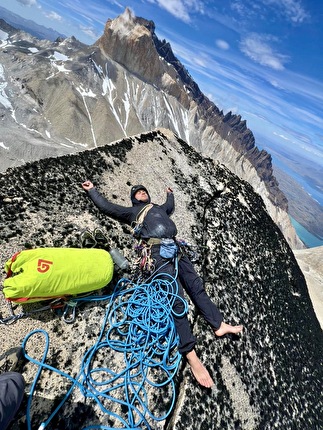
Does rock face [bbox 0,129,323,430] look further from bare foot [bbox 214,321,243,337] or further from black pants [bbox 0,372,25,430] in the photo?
black pants [bbox 0,372,25,430]

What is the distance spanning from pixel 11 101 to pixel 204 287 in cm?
21713

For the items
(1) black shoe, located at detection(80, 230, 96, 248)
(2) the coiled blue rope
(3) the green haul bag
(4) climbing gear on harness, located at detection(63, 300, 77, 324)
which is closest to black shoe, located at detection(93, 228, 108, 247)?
(1) black shoe, located at detection(80, 230, 96, 248)

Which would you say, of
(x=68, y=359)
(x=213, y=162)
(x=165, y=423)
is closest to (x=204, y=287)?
(x=165, y=423)

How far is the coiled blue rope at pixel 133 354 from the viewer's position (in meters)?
4.95

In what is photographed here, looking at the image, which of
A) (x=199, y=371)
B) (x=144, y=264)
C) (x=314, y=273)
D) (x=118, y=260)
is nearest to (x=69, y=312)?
(x=118, y=260)

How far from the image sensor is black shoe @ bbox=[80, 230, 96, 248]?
6.45m

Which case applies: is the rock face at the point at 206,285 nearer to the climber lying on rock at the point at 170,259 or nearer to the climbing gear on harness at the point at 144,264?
the climber lying on rock at the point at 170,259

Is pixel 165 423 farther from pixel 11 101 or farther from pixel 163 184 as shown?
pixel 11 101

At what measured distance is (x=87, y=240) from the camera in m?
6.50

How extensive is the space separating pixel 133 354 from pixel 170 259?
230 centimetres

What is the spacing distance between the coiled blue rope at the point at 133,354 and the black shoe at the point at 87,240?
1.09 meters

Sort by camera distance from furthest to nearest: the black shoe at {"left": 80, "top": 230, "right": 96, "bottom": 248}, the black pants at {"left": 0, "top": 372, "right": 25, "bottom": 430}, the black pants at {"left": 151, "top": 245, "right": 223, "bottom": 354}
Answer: the black pants at {"left": 151, "top": 245, "right": 223, "bottom": 354} < the black shoe at {"left": 80, "top": 230, "right": 96, "bottom": 248} < the black pants at {"left": 0, "top": 372, "right": 25, "bottom": 430}

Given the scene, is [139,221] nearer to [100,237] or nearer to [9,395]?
[100,237]

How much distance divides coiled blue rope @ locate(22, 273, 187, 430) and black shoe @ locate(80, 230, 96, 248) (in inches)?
42.8
